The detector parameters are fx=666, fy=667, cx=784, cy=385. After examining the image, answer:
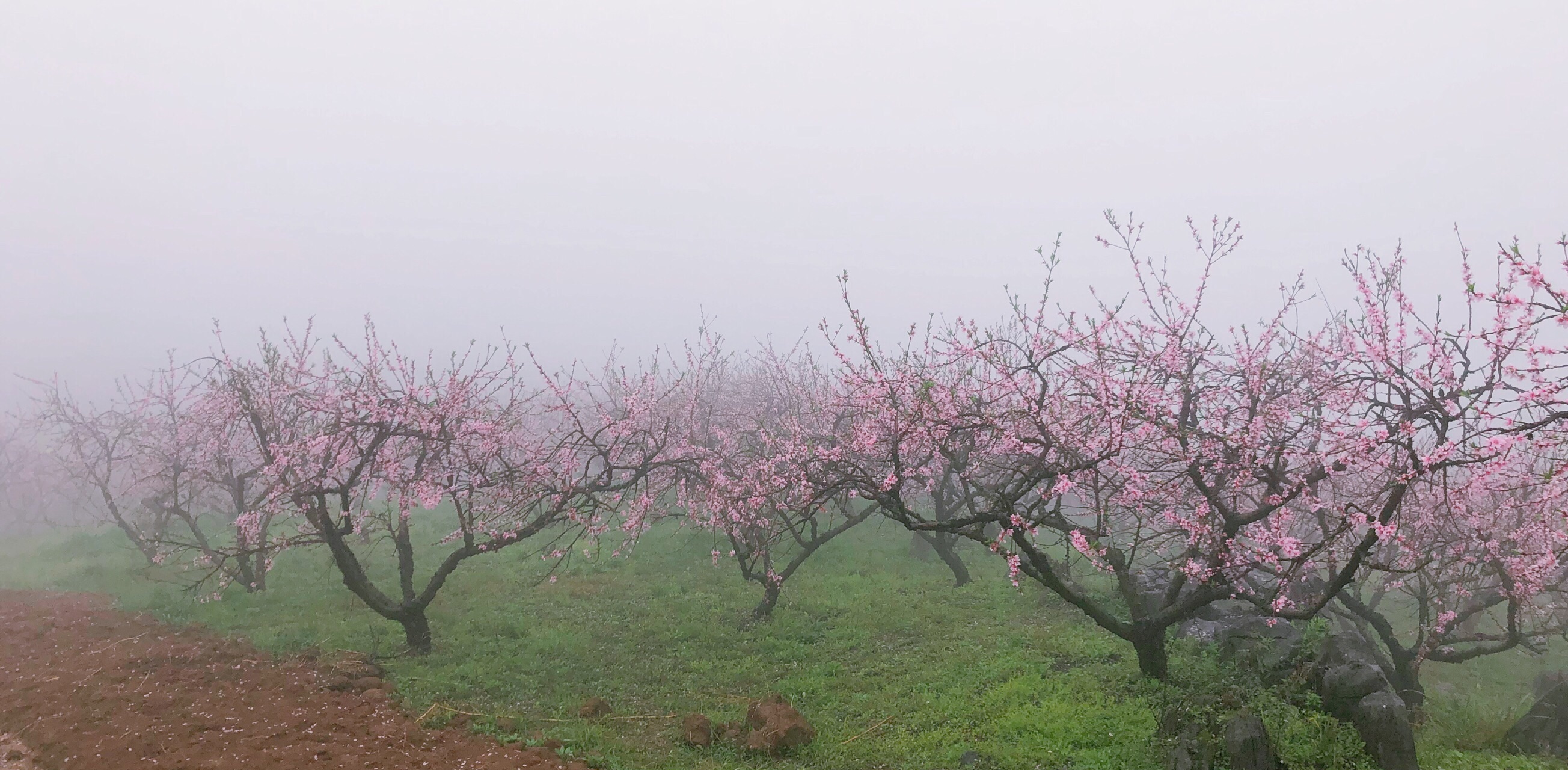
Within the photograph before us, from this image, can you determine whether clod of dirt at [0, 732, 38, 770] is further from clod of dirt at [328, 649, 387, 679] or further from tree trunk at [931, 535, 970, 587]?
tree trunk at [931, 535, 970, 587]

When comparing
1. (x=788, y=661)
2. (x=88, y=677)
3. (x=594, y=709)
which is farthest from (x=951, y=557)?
(x=88, y=677)

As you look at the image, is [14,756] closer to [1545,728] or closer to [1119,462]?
[1119,462]

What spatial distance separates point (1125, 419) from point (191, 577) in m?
24.9

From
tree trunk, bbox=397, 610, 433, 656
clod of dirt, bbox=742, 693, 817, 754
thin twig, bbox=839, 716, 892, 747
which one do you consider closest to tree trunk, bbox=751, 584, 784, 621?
clod of dirt, bbox=742, 693, 817, 754

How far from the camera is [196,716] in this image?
1056cm

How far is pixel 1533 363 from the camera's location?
6.38 metres

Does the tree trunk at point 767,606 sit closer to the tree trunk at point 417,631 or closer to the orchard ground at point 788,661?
the orchard ground at point 788,661

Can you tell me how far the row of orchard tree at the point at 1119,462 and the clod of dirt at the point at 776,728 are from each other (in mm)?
3223

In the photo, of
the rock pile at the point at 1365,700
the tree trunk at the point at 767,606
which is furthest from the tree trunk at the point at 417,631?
the rock pile at the point at 1365,700

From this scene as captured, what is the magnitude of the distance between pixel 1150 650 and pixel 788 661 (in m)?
7.05

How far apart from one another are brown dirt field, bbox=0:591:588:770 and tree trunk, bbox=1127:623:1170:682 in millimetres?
8841

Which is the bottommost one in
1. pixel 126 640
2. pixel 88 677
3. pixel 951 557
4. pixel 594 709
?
pixel 594 709

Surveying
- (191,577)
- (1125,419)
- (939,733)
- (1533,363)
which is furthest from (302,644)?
(1533,363)

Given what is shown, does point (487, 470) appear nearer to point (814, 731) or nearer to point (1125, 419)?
point (814, 731)
